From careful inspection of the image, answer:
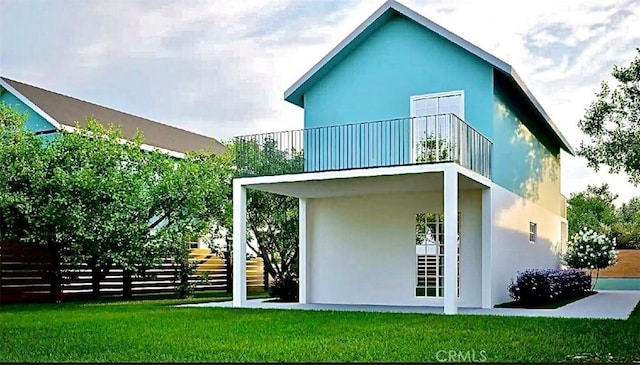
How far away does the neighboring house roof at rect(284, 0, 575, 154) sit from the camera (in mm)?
13570

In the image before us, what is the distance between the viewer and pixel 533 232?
17984 mm

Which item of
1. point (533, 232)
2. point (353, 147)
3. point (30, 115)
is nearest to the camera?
point (353, 147)

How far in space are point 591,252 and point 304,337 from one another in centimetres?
1488

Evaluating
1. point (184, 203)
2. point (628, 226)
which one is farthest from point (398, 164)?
point (628, 226)

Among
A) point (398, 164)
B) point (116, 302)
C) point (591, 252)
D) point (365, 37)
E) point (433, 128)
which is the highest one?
point (365, 37)

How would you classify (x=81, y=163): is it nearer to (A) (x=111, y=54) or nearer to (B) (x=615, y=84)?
(A) (x=111, y=54)

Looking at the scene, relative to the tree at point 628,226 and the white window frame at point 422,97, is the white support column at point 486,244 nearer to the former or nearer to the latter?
the white window frame at point 422,97

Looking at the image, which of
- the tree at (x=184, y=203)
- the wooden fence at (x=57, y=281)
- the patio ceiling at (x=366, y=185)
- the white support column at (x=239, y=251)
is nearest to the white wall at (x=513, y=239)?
the patio ceiling at (x=366, y=185)

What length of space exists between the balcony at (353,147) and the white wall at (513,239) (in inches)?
46.4

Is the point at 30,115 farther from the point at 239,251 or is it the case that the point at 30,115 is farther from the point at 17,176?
the point at 239,251

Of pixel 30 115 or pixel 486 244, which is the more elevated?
pixel 30 115

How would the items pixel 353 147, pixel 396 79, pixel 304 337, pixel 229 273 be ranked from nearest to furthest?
pixel 304 337
pixel 353 147
pixel 396 79
pixel 229 273

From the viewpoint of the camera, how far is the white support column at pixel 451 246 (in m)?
11.8

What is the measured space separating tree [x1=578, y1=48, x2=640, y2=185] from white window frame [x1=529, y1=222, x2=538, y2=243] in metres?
2.19
